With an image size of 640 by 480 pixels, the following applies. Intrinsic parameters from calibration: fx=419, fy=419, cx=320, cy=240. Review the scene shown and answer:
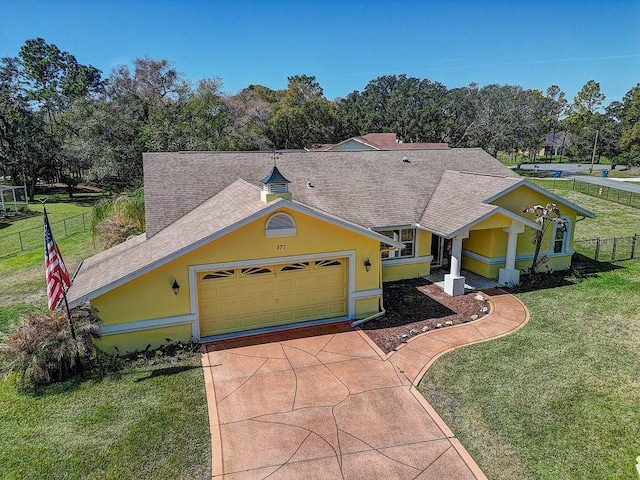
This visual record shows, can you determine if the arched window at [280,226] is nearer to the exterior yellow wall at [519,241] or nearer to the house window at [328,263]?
the house window at [328,263]

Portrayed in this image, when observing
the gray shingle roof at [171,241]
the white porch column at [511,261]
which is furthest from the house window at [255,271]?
the white porch column at [511,261]

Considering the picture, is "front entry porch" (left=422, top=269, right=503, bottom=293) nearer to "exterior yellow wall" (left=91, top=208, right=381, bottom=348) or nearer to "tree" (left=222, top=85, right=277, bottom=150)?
"exterior yellow wall" (left=91, top=208, right=381, bottom=348)

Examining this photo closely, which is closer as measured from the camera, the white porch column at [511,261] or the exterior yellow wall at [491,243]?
the white porch column at [511,261]

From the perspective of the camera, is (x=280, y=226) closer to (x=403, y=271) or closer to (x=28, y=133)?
(x=403, y=271)

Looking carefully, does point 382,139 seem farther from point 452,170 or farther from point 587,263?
point 587,263

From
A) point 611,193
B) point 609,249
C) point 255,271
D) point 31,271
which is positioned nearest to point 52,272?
point 255,271

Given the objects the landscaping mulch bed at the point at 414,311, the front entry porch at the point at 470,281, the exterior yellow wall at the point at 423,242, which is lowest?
the landscaping mulch bed at the point at 414,311
